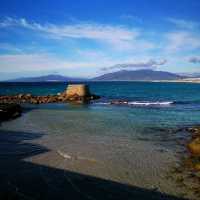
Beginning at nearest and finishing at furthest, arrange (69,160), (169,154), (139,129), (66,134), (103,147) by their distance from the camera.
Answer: (69,160) → (169,154) → (103,147) → (66,134) → (139,129)

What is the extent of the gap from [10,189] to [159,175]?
5461mm

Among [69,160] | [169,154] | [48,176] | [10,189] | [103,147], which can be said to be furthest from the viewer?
[103,147]

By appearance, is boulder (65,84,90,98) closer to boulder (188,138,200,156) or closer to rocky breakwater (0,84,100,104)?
rocky breakwater (0,84,100,104)

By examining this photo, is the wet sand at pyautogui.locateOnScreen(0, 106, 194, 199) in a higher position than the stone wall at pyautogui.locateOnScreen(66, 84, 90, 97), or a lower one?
lower

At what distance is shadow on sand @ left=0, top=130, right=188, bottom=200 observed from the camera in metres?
9.79

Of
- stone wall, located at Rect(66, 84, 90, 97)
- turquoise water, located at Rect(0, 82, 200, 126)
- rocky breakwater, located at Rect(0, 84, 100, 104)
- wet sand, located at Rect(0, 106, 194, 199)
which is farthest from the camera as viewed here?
stone wall, located at Rect(66, 84, 90, 97)

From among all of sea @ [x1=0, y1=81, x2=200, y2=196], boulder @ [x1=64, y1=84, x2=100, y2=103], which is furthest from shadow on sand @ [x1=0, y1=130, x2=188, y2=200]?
boulder @ [x1=64, y1=84, x2=100, y2=103]

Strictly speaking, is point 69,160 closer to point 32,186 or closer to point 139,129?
point 32,186

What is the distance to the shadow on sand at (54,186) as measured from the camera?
385 inches

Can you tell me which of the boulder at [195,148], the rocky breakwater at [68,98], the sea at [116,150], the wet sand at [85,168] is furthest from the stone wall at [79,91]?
the boulder at [195,148]

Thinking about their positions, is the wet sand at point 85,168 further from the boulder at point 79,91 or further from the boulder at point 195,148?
the boulder at point 79,91

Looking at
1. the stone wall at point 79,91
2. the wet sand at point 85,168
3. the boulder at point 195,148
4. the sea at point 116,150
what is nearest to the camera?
the wet sand at point 85,168

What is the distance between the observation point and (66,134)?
66.7 feet

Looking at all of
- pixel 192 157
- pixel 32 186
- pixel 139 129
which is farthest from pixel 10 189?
pixel 139 129
